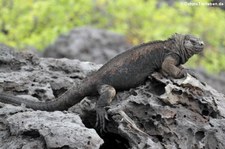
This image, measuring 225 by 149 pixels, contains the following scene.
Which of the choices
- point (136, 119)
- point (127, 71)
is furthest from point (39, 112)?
point (127, 71)

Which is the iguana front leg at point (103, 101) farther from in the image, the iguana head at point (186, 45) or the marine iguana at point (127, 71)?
the iguana head at point (186, 45)

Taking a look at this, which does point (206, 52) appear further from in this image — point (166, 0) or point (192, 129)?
point (192, 129)

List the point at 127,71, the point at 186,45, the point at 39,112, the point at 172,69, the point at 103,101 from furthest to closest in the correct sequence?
the point at 186,45 < the point at 127,71 < the point at 172,69 < the point at 103,101 < the point at 39,112

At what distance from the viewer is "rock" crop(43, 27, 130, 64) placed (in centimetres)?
1115

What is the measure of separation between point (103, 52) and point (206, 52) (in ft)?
17.9

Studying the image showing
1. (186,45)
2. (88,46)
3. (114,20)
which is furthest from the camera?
(114,20)

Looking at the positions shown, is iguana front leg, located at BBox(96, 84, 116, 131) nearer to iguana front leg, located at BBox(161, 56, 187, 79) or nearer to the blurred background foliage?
iguana front leg, located at BBox(161, 56, 187, 79)

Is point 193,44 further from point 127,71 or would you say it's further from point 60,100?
point 60,100

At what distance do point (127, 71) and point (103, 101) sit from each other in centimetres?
56

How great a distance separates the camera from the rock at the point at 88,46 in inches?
439

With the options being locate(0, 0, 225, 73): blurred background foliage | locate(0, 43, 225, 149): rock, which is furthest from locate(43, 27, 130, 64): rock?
locate(0, 43, 225, 149): rock

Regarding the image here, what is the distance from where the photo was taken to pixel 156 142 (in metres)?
4.61

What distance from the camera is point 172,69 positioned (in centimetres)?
531

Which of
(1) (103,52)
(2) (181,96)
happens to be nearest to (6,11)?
(1) (103,52)
